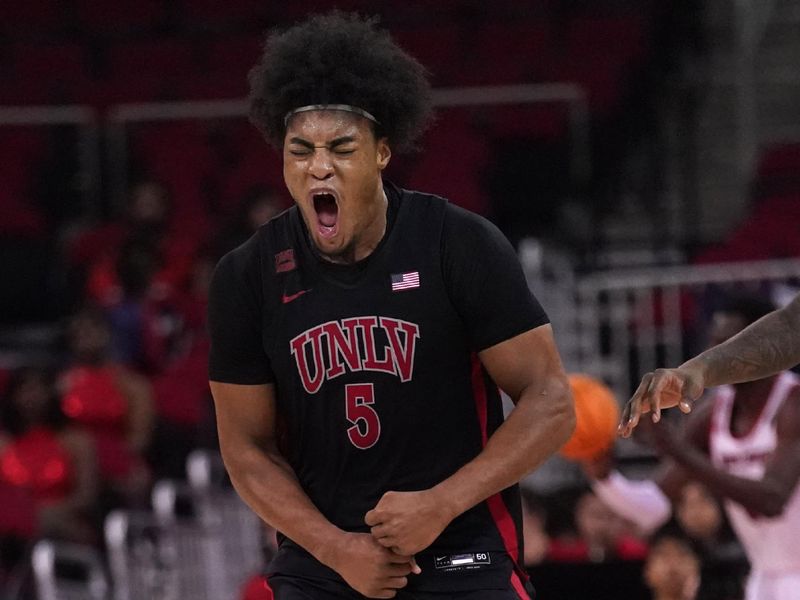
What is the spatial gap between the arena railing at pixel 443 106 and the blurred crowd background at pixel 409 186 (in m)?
0.02

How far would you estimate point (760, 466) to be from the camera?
6.34 meters

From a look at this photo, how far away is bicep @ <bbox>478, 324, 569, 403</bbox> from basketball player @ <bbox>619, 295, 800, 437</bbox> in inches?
15.1

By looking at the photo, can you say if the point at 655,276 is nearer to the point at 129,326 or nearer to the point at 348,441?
the point at 129,326

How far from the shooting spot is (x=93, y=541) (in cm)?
994

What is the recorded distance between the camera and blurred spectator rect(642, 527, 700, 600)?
7.48m

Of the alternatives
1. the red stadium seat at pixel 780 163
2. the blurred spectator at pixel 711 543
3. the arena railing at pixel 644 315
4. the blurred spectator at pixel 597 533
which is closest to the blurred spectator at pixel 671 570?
the blurred spectator at pixel 711 543

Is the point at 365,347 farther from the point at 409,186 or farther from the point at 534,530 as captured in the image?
the point at 409,186

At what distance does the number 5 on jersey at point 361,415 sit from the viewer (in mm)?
4199

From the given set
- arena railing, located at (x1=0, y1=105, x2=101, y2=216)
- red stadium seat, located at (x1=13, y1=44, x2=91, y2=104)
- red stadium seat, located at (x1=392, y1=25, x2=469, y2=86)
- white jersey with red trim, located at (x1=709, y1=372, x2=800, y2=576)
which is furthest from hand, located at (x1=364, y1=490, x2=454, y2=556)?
red stadium seat, located at (x1=13, y1=44, x2=91, y2=104)

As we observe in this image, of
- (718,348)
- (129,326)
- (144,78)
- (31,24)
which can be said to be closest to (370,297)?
(718,348)

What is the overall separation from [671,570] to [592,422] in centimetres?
212

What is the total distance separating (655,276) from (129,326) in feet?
11.9

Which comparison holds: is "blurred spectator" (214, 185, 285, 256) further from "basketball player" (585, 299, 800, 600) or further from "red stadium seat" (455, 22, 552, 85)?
"basketball player" (585, 299, 800, 600)

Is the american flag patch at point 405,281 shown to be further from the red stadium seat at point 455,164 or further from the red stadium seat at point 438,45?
the red stadium seat at point 438,45
